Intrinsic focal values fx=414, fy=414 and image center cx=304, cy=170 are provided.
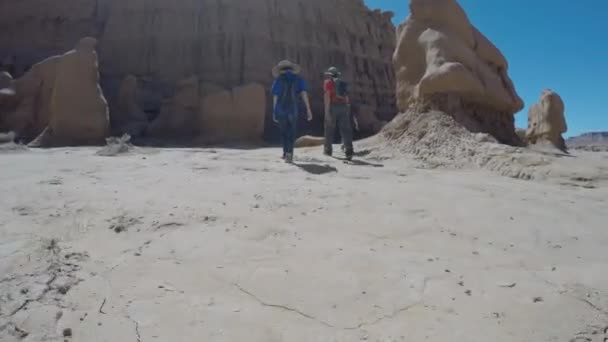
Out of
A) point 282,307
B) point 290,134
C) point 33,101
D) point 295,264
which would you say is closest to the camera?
point 282,307

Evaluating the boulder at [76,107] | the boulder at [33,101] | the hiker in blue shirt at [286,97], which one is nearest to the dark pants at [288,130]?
the hiker in blue shirt at [286,97]

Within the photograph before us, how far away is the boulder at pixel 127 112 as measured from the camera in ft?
46.4

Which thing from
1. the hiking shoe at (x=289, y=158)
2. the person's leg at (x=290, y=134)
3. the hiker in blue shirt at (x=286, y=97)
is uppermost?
the hiker in blue shirt at (x=286, y=97)

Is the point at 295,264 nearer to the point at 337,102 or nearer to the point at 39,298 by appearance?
the point at 39,298

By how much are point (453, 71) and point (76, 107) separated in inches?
322

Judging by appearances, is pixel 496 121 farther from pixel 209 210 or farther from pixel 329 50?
pixel 329 50

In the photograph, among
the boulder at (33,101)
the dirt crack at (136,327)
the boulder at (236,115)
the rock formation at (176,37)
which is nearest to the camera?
the dirt crack at (136,327)

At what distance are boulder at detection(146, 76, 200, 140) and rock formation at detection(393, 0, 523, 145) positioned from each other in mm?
8562

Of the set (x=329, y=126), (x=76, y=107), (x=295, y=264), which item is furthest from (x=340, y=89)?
(x=76, y=107)

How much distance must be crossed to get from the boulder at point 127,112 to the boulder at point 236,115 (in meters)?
3.00

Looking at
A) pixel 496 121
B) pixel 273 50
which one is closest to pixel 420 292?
pixel 496 121

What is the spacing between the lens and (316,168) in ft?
15.5

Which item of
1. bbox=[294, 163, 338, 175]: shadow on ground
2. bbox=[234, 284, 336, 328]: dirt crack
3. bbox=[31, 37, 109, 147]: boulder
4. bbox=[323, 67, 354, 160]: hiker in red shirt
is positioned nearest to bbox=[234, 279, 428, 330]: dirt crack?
bbox=[234, 284, 336, 328]: dirt crack

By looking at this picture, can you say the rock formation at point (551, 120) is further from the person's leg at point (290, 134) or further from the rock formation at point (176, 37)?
the rock formation at point (176, 37)
